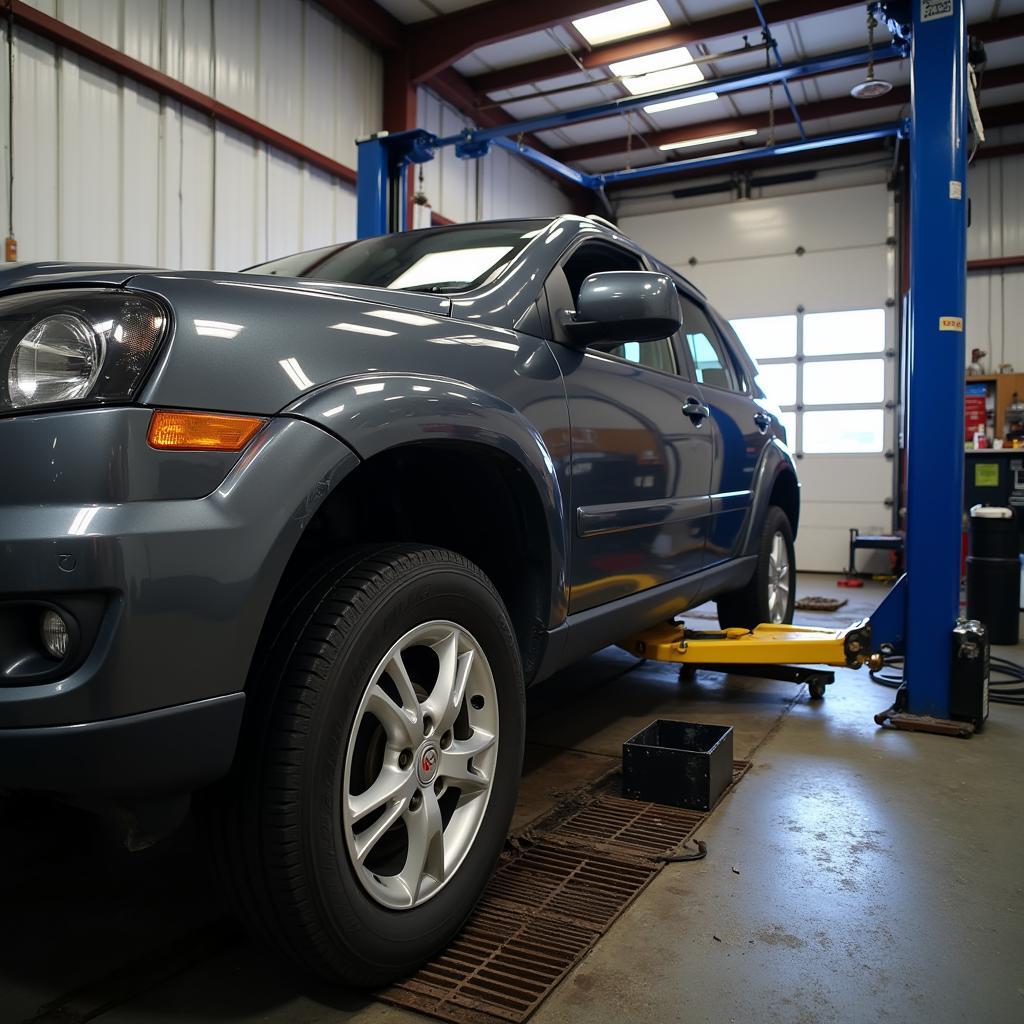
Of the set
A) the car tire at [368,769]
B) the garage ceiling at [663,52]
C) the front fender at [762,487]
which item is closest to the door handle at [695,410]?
the front fender at [762,487]

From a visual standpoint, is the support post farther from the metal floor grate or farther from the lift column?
the metal floor grate

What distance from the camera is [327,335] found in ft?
4.56

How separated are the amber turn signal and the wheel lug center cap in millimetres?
613

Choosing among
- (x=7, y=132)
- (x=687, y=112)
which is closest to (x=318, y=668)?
(x=7, y=132)

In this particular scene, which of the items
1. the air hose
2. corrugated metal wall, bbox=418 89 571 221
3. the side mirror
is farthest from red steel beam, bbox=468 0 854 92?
the side mirror

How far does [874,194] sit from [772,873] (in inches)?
388

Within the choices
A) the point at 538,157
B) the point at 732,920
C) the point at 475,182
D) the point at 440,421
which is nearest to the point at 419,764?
the point at 440,421

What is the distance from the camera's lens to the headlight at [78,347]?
1143 mm

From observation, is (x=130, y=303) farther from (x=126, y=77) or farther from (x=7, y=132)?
(x=126, y=77)

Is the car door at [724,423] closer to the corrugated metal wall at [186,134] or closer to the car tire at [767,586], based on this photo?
the car tire at [767,586]

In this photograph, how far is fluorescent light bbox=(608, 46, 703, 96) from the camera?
8250mm

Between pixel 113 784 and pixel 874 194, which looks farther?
pixel 874 194

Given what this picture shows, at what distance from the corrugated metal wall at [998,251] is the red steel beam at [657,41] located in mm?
3508

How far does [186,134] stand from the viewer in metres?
5.86
